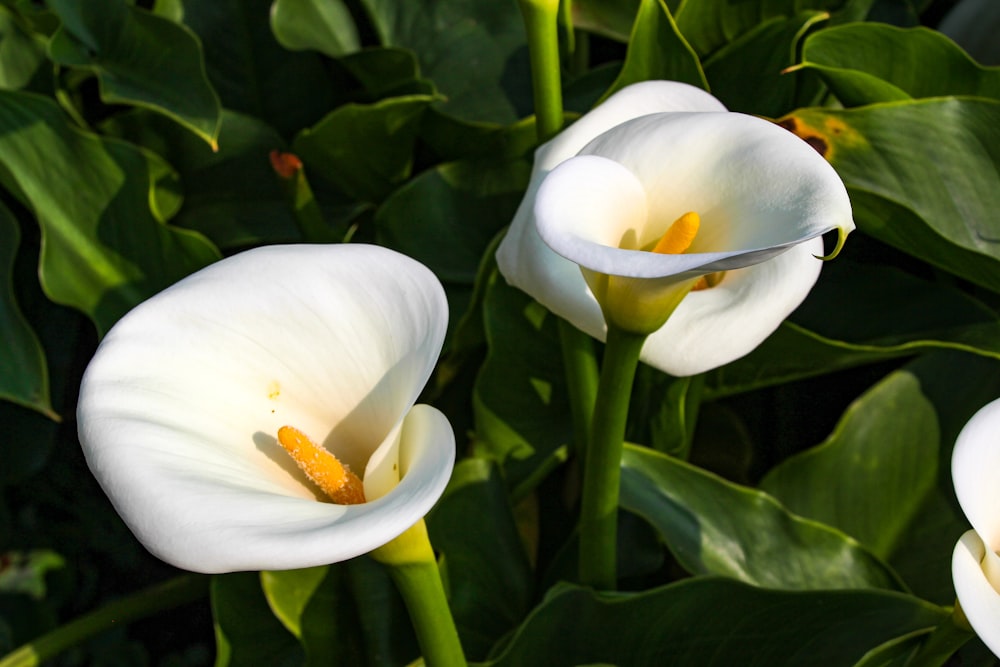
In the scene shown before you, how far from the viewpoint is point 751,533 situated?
70 centimetres

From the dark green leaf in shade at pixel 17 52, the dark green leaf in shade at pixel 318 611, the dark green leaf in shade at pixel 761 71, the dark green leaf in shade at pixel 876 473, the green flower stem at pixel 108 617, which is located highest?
the dark green leaf in shade at pixel 761 71

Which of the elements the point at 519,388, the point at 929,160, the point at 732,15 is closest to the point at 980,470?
the point at 929,160

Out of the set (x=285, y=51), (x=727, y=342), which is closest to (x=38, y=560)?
(x=285, y=51)

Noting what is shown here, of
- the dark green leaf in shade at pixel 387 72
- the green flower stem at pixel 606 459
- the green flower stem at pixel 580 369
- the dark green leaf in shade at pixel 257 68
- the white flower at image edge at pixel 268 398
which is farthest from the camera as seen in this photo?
the dark green leaf in shade at pixel 257 68

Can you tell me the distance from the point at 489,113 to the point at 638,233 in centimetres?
46

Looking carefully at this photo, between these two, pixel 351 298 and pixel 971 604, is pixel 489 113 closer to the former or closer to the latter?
pixel 351 298

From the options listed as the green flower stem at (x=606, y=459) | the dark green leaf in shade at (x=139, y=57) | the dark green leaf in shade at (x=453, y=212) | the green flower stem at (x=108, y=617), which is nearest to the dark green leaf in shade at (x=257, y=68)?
the dark green leaf in shade at (x=139, y=57)

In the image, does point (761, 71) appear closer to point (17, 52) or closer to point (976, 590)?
point (976, 590)

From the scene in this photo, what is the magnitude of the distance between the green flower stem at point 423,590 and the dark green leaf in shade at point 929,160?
15.7 inches

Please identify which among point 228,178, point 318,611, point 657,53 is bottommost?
point 318,611

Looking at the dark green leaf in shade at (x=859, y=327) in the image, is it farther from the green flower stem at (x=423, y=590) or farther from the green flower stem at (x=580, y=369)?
the green flower stem at (x=423, y=590)

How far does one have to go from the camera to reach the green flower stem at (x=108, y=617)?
0.84 metres

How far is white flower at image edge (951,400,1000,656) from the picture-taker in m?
0.42

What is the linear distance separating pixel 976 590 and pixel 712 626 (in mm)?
247
